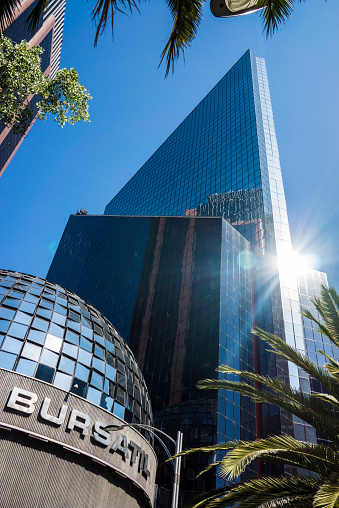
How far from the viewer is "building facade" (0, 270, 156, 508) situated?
65.2 feet

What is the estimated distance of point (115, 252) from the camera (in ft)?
288

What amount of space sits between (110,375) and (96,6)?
2301 cm

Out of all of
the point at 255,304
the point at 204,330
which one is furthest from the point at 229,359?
the point at 255,304

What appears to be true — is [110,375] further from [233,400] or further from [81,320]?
[233,400]

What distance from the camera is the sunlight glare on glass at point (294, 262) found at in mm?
62906

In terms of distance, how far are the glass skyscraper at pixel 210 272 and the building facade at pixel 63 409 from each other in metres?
18.2

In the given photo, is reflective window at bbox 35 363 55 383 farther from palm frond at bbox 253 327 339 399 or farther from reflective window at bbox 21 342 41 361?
palm frond at bbox 253 327 339 399

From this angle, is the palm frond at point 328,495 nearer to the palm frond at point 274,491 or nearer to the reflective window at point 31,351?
the palm frond at point 274,491

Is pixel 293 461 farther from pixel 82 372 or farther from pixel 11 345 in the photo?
pixel 11 345

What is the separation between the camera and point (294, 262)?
65.2 metres

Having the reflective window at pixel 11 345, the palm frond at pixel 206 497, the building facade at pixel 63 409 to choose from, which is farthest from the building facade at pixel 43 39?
the palm frond at pixel 206 497

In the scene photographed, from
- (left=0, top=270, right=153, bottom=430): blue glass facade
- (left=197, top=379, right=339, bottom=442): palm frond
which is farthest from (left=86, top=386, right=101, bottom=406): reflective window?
(left=197, top=379, right=339, bottom=442): palm frond

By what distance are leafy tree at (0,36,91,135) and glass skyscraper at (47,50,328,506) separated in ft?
108

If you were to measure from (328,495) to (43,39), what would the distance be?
121250mm
